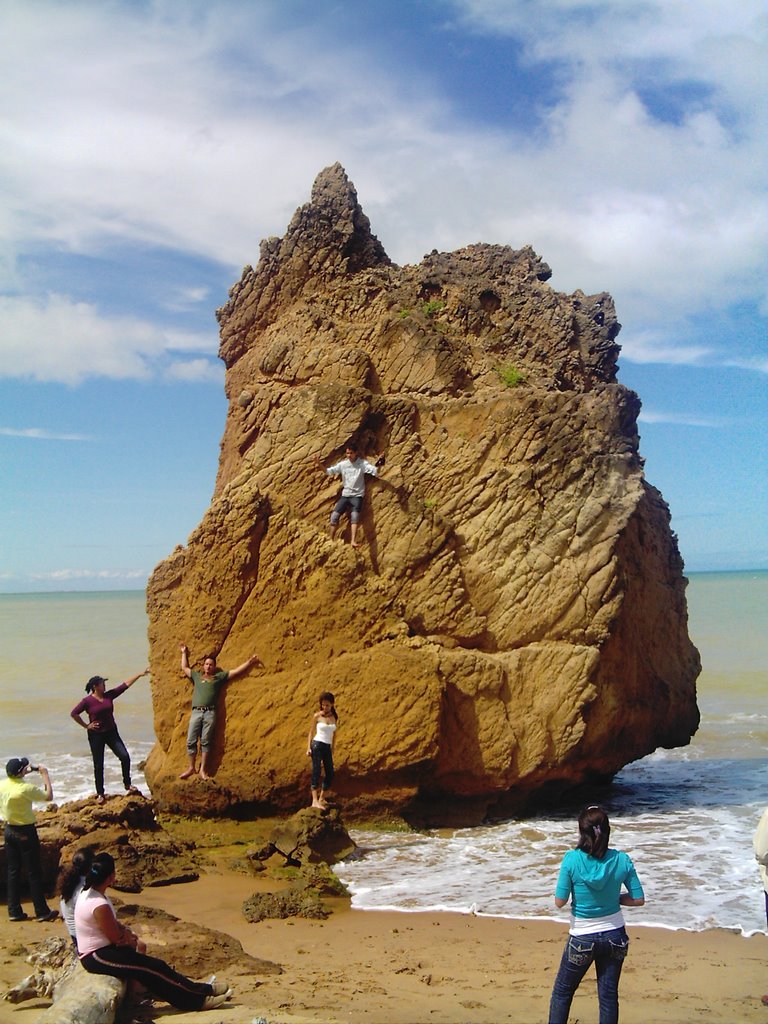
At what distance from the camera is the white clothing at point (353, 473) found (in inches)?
369

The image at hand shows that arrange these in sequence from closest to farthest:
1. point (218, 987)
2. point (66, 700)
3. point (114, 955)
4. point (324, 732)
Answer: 1. point (114, 955)
2. point (218, 987)
3. point (324, 732)
4. point (66, 700)

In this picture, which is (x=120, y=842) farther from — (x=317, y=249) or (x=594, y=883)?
(x=317, y=249)

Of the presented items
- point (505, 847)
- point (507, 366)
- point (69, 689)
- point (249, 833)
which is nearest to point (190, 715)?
point (249, 833)

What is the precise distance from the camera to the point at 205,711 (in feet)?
29.7

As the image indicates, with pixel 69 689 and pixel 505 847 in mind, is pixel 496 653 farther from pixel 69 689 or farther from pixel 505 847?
pixel 69 689

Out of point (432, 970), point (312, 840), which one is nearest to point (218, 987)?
point (432, 970)

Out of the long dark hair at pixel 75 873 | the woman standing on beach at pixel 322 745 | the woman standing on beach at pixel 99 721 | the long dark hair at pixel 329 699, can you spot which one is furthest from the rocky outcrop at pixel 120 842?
the long dark hair at pixel 75 873

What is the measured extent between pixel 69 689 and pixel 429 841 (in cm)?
1492

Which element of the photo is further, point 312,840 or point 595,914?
point 312,840

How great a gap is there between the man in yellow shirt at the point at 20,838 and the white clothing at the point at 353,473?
4.16 m

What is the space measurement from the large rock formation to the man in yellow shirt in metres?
2.45

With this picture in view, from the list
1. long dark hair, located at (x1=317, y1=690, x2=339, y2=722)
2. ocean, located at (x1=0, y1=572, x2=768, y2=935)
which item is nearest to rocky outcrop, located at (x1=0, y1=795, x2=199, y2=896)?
ocean, located at (x1=0, y1=572, x2=768, y2=935)

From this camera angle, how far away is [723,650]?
84.9ft

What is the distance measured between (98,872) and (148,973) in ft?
1.87
